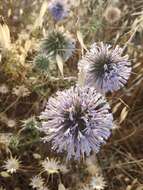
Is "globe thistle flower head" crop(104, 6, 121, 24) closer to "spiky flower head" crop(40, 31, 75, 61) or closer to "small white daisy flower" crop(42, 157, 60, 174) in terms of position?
"spiky flower head" crop(40, 31, 75, 61)

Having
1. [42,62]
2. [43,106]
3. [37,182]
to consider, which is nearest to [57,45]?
[42,62]

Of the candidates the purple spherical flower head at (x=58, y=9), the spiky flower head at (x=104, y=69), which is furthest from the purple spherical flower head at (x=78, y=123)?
the purple spherical flower head at (x=58, y=9)

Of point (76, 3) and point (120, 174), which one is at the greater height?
point (76, 3)

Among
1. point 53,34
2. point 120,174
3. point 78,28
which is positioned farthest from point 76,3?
point 120,174

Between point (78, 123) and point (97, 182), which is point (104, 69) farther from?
point (97, 182)

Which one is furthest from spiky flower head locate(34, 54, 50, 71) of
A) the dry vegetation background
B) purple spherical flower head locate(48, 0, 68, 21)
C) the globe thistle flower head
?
the globe thistle flower head

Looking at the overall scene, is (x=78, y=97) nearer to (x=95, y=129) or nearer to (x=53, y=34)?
(x=95, y=129)
